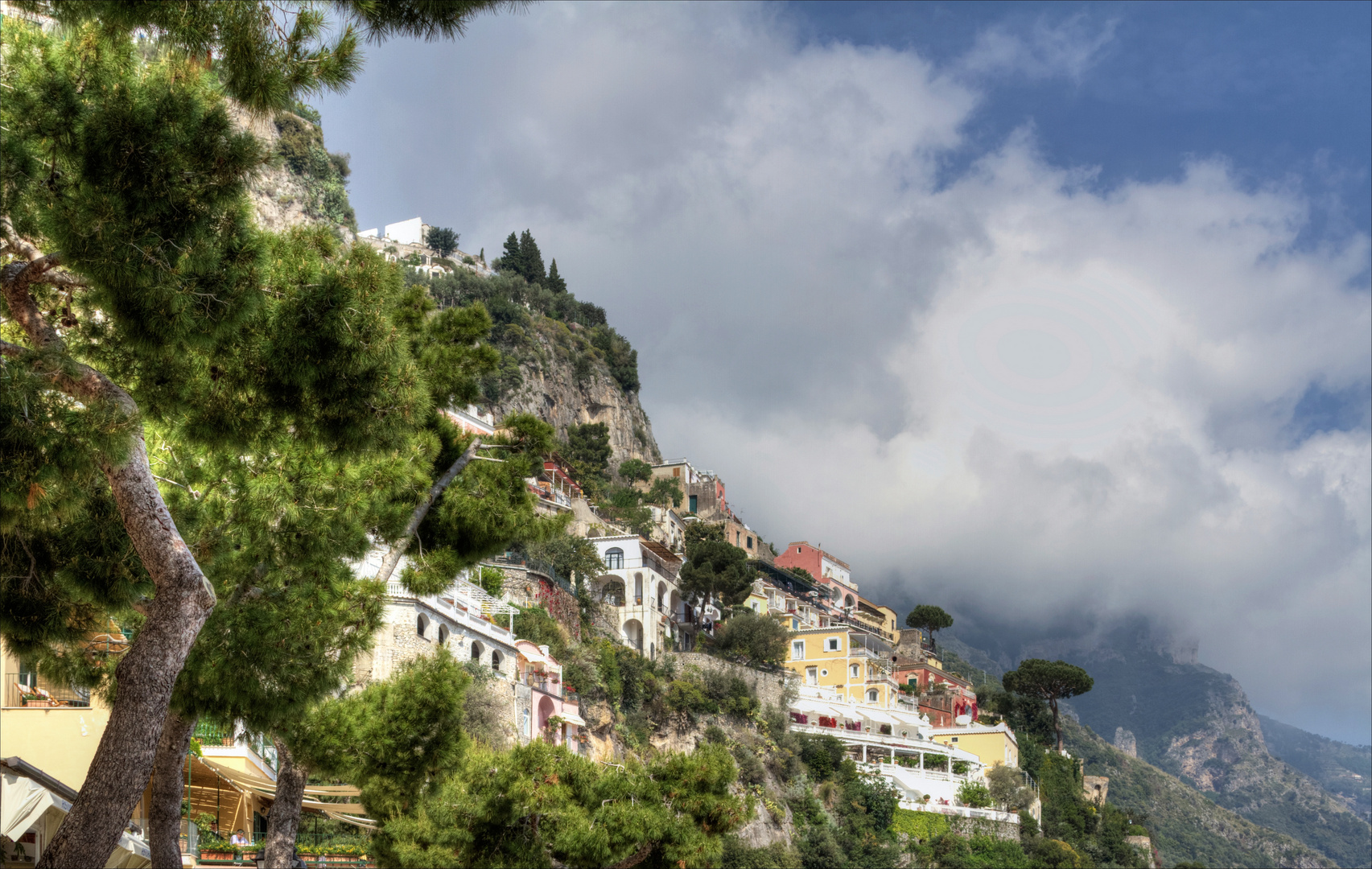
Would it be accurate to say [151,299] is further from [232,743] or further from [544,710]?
[544,710]

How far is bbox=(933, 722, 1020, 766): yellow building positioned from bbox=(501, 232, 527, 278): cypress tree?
5209cm

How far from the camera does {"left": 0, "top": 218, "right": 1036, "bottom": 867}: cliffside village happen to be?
1742 centimetres

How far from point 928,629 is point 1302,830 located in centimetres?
13682

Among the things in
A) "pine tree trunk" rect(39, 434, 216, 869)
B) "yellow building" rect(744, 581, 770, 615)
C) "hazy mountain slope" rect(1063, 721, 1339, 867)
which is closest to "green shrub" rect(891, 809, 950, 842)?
"yellow building" rect(744, 581, 770, 615)

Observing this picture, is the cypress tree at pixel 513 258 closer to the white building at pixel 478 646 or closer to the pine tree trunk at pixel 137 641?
the white building at pixel 478 646

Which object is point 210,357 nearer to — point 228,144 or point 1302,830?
point 228,144

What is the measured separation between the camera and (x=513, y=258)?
99000 millimetres

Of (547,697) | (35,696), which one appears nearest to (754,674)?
(547,697)

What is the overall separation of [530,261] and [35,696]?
83340mm

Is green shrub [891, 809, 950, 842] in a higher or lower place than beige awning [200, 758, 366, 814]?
higher

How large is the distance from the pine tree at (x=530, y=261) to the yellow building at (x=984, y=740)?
5086 cm

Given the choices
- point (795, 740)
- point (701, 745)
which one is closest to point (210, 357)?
point (701, 745)

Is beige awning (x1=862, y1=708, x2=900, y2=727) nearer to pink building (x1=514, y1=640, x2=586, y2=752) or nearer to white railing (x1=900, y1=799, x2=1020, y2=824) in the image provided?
white railing (x1=900, y1=799, x2=1020, y2=824)

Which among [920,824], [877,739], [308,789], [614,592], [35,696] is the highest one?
[614,592]
